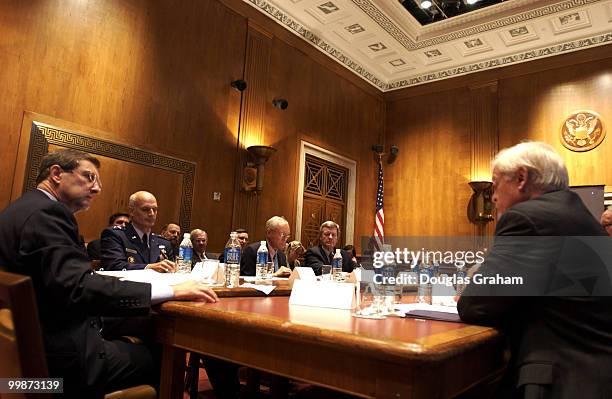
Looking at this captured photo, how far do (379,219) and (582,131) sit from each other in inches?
129

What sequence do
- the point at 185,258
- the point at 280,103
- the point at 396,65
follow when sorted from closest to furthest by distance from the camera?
the point at 185,258
the point at 280,103
the point at 396,65

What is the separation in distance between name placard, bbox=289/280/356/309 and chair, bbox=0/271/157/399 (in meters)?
0.76

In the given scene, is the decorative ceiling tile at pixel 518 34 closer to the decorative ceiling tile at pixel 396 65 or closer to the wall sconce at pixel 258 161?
the decorative ceiling tile at pixel 396 65

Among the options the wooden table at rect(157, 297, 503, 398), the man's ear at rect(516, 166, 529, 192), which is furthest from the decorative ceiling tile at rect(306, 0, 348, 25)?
the wooden table at rect(157, 297, 503, 398)

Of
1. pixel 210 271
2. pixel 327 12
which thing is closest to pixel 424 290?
pixel 210 271

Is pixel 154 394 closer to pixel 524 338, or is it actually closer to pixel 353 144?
pixel 524 338

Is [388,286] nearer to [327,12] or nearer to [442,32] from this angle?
[327,12]

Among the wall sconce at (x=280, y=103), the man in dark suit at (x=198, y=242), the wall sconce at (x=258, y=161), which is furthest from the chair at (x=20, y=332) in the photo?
the wall sconce at (x=280, y=103)

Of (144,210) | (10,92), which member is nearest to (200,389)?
(144,210)

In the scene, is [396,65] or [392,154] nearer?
[396,65]

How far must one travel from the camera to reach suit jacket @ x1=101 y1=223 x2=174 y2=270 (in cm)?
277

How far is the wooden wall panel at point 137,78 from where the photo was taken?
3.75m

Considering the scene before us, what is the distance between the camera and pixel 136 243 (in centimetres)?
302

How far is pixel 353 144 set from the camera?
761 centimetres
